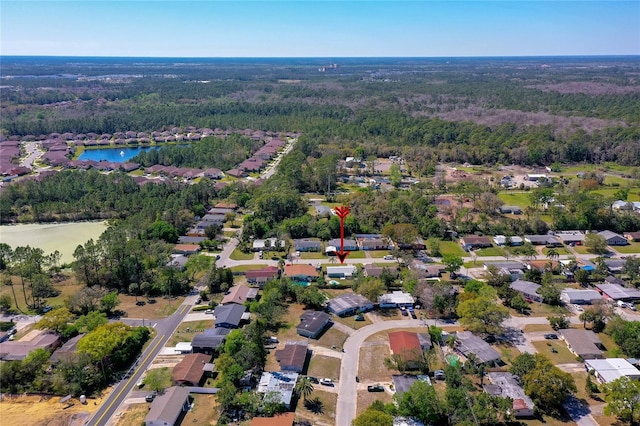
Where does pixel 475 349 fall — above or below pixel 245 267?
Result: above

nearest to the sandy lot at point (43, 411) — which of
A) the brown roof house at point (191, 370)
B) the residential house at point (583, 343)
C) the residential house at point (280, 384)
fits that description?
the brown roof house at point (191, 370)

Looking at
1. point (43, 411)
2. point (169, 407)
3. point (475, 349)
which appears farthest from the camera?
point (475, 349)

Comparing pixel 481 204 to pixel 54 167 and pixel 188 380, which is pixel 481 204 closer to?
pixel 188 380

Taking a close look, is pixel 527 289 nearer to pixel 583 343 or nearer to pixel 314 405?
pixel 583 343

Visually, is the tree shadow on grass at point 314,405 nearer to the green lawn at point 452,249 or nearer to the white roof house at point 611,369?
the white roof house at point 611,369

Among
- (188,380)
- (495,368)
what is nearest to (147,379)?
(188,380)

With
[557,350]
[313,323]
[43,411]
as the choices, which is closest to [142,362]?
[43,411]

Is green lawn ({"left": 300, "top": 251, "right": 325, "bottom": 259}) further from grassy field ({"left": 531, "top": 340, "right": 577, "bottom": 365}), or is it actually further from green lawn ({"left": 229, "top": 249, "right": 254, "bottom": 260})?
grassy field ({"left": 531, "top": 340, "right": 577, "bottom": 365})
